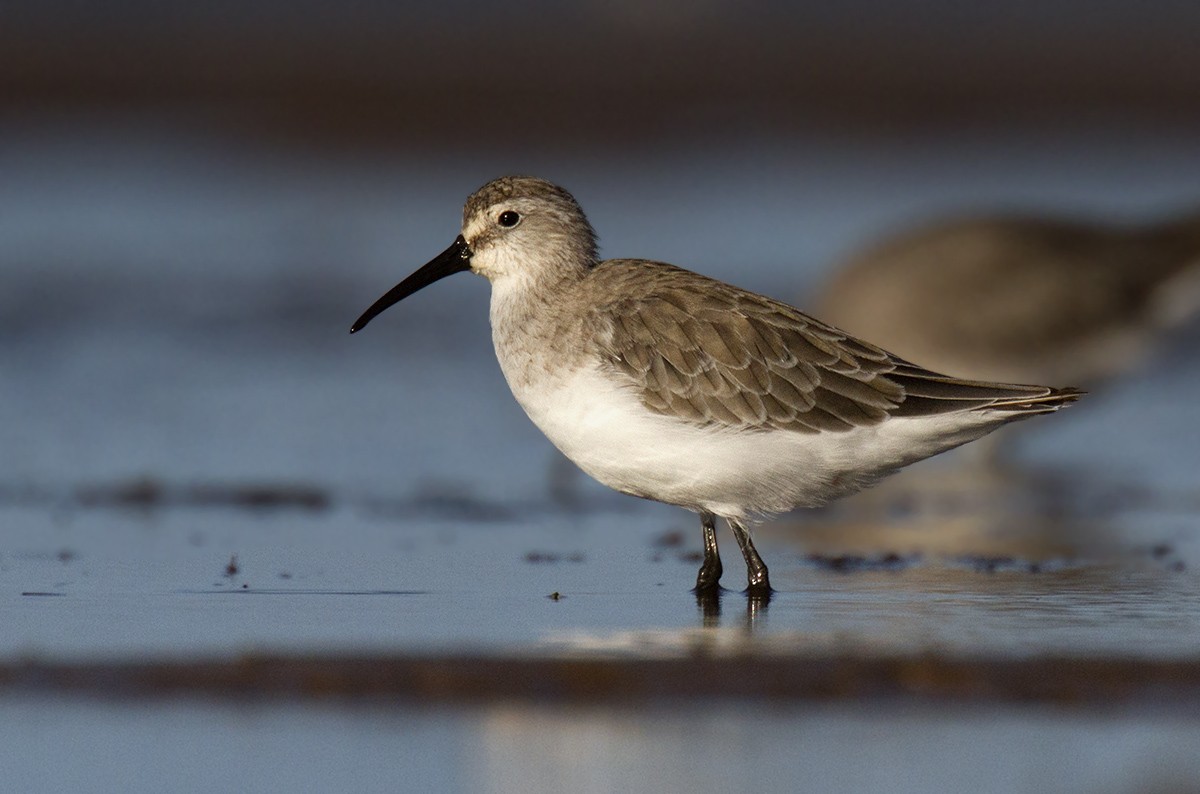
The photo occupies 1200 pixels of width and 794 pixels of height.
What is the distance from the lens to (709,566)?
7395 millimetres

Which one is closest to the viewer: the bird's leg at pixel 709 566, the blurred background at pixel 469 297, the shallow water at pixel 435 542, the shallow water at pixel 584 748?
the shallow water at pixel 584 748

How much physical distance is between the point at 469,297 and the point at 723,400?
25.9 feet

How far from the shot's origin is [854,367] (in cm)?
744

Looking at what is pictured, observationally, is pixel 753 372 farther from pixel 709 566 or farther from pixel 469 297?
pixel 469 297

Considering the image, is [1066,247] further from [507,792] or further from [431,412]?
[507,792]

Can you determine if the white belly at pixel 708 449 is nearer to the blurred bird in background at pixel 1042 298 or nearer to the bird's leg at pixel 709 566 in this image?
the bird's leg at pixel 709 566

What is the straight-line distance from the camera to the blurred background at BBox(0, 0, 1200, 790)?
676 cm

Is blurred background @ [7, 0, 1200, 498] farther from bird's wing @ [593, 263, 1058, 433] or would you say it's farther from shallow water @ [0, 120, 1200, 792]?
bird's wing @ [593, 263, 1058, 433]

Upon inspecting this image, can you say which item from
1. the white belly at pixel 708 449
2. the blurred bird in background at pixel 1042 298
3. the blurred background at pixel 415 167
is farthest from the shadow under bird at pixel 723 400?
the blurred bird in background at pixel 1042 298

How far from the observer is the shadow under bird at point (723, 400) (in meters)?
7.14

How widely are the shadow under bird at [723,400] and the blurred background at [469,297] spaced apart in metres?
0.44

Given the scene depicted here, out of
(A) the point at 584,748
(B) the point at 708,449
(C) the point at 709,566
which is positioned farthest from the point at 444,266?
(A) the point at 584,748

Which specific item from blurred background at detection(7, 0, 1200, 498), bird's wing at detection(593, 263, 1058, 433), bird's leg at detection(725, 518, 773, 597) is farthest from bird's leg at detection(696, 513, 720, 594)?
blurred background at detection(7, 0, 1200, 498)

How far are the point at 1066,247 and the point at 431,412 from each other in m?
3.88
